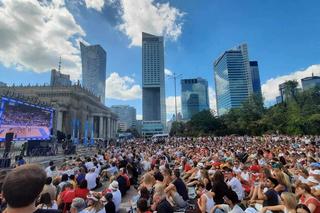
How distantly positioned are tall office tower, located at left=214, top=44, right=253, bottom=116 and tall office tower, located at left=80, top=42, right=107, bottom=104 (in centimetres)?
9929

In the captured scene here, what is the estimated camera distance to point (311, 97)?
51062 millimetres

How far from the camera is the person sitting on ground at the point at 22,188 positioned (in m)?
1.41

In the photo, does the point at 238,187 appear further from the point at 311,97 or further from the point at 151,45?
the point at 151,45

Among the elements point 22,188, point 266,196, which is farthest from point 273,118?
point 22,188

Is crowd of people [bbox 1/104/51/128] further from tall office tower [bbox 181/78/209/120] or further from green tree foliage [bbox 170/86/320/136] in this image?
tall office tower [bbox 181/78/209/120]

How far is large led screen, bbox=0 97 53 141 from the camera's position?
56.5ft

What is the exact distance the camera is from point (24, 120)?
784 inches

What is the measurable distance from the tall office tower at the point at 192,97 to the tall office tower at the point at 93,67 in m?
69.8

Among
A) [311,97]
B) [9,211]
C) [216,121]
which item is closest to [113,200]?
[9,211]

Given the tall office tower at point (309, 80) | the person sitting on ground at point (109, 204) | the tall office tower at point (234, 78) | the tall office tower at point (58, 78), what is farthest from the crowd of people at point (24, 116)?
the tall office tower at point (309, 80)

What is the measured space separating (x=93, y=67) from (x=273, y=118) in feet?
481

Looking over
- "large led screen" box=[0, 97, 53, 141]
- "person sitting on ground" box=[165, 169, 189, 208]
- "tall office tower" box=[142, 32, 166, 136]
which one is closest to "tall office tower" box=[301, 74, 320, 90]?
"tall office tower" box=[142, 32, 166, 136]

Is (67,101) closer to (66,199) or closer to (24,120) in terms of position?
(24,120)

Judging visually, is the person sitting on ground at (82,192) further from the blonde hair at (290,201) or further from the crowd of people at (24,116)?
the crowd of people at (24,116)
